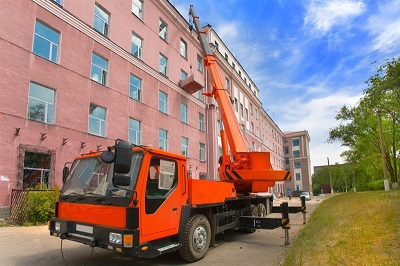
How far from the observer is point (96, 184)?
17.9ft

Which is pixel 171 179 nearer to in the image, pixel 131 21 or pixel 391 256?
pixel 391 256

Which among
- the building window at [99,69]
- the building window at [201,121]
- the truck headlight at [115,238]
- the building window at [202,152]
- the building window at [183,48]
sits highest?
the building window at [183,48]

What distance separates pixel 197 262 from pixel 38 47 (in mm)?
13853

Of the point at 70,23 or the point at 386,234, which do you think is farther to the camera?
the point at 70,23

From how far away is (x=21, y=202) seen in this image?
12391 millimetres

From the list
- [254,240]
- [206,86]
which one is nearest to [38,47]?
[254,240]

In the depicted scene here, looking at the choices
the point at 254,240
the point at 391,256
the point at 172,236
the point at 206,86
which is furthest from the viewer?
the point at 206,86

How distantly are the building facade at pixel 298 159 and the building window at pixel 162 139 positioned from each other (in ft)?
202

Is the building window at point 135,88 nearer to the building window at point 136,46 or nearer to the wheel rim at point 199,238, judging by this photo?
the building window at point 136,46

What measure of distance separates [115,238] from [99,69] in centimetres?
1561

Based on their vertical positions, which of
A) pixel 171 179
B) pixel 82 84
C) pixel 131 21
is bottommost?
pixel 171 179

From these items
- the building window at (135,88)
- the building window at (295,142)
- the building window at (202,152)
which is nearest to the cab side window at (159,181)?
the building window at (135,88)

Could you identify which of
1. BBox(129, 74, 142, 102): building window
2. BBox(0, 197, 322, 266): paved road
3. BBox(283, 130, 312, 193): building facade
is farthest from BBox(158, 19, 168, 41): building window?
BBox(283, 130, 312, 193): building facade

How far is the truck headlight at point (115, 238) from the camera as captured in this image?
4.74m
